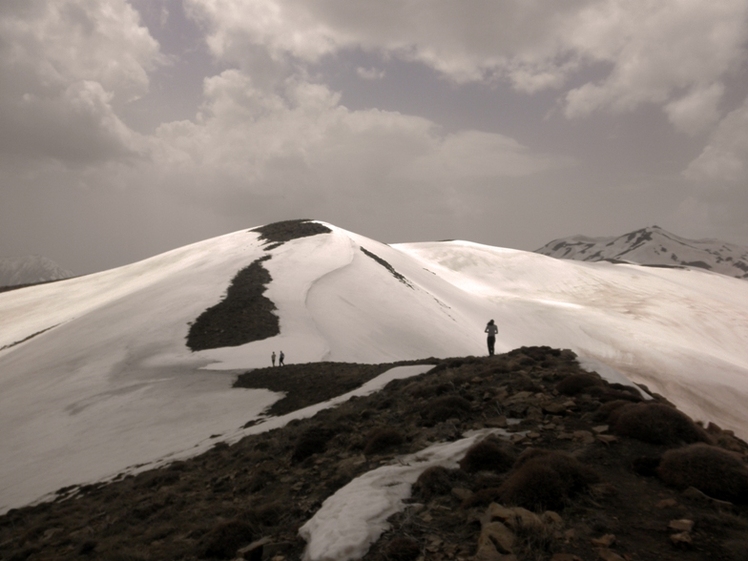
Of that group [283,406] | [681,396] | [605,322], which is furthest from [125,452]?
[605,322]

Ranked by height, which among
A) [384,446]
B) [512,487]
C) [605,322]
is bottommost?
[605,322]

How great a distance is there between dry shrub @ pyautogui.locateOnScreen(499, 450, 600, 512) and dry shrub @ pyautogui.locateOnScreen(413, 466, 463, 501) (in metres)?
1.23

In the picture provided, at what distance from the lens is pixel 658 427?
9188 millimetres

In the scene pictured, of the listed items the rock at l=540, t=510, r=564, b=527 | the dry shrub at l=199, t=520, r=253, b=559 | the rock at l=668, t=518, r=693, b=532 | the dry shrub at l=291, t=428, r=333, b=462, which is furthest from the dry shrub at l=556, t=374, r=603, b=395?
the dry shrub at l=199, t=520, r=253, b=559

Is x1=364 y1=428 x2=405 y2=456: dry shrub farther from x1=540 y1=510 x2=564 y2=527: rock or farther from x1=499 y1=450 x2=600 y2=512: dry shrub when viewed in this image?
x1=540 y1=510 x2=564 y2=527: rock

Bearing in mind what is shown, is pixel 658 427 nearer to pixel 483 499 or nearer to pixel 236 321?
pixel 483 499

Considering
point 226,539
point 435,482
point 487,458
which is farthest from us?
point 487,458

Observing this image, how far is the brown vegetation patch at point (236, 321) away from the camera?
115 feet

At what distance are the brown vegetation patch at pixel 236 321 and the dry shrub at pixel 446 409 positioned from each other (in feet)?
80.0

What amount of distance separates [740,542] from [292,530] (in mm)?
7236

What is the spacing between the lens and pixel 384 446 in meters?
11.8

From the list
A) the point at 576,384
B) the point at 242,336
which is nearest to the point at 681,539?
the point at 576,384

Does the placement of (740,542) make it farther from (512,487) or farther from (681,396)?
(681,396)

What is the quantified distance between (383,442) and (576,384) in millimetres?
5791
